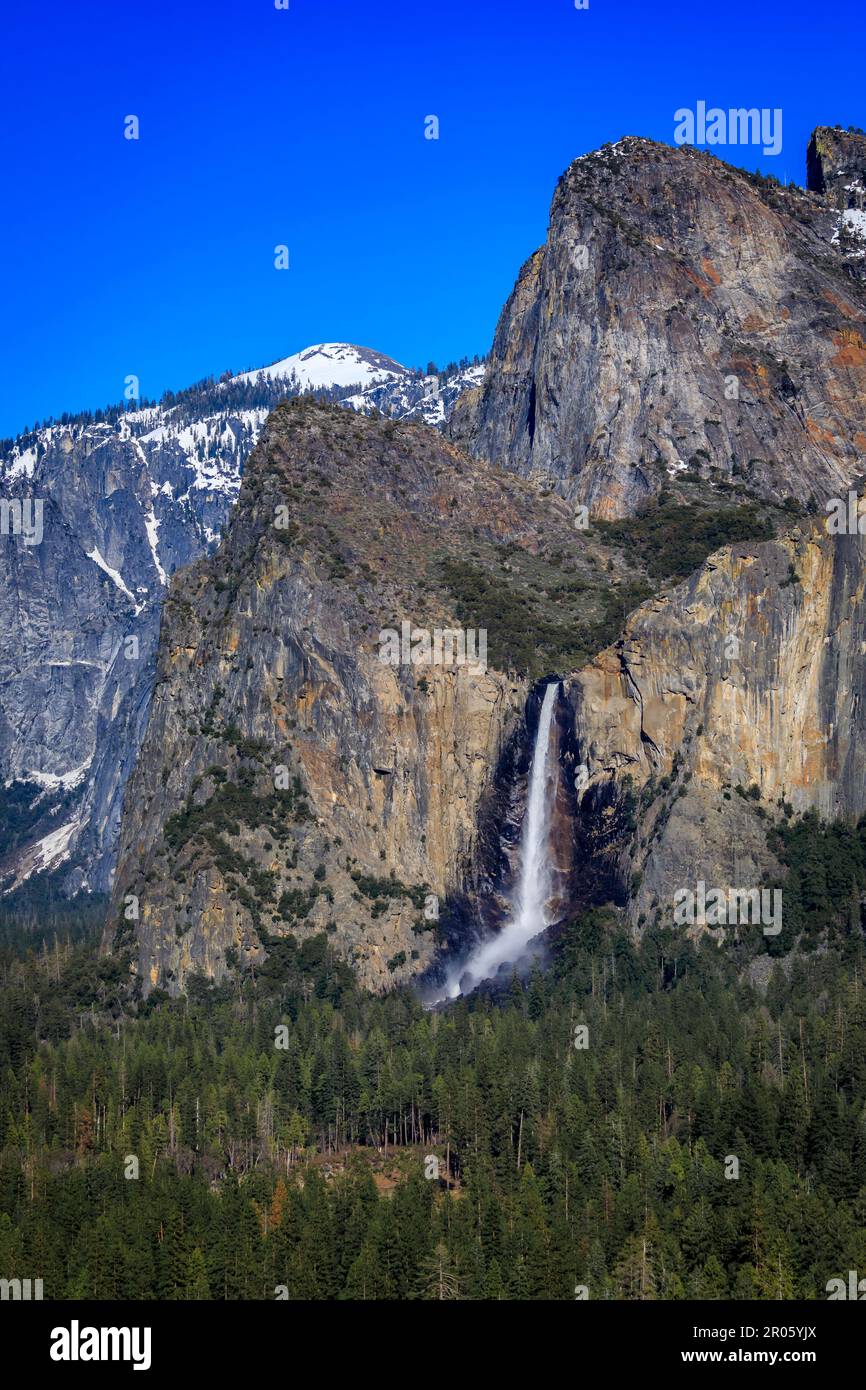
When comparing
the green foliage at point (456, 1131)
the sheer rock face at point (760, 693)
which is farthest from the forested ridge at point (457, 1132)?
the sheer rock face at point (760, 693)

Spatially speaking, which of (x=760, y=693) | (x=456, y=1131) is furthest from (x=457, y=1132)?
(x=760, y=693)

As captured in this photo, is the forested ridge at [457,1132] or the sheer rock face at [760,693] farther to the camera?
the sheer rock face at [760,693]

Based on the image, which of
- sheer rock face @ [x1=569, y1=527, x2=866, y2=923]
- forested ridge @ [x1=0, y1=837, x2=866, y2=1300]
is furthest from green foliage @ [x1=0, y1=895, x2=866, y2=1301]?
sheer rock face @ [x1=569, y1=527, x2=866, y2=923]

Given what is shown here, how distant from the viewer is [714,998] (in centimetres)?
17225

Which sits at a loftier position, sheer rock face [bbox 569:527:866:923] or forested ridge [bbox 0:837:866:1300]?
sheer rock face [bbox 569:527:866:923]

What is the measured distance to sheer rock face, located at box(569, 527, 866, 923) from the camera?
195 m

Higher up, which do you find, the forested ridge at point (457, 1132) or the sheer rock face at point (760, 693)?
the sheer rock face at point (760, 693)

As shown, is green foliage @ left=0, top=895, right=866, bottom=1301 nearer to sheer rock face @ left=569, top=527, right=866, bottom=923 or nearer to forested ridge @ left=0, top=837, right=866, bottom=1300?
forested ridge @ left=0, top=837, right=866, bottom=1300

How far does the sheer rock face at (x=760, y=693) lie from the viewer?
641 feet

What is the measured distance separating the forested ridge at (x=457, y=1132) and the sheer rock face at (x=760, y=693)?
8941 mm

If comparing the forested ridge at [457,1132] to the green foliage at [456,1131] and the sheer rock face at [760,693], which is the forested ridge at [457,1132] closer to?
the green foliage at [456,1131]

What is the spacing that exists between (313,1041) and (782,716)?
1986 inches

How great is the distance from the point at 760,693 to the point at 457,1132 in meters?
62.7

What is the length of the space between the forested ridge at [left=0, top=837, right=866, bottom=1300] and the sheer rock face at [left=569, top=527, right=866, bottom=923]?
8941 millimetres
